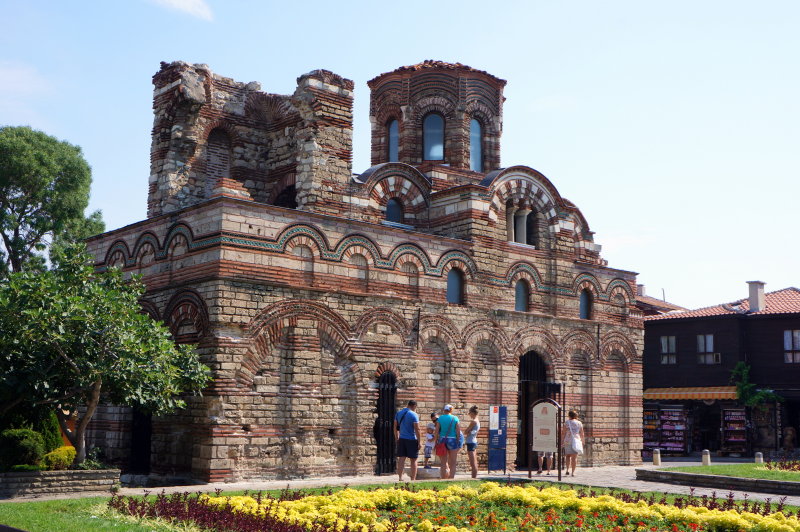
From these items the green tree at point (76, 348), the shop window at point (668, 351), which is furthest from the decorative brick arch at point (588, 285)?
the shop window at point (668, 351)

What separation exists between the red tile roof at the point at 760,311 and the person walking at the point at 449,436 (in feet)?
65.6

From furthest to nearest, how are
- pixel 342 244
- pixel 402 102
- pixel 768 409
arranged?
pixel 768 409 < pixel 402 102 < pixel 342 244

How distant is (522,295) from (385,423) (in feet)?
17.6

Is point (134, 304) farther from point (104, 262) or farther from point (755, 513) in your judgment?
point (755, 513)

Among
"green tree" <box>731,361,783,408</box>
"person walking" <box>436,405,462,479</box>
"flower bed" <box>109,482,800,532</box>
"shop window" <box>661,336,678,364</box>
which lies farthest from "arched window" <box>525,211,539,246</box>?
"shop window" <box>661,336,678,364</box>

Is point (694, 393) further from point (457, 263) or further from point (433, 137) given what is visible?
point (457, 263)

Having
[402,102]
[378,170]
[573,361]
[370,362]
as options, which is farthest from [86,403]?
[402,102]

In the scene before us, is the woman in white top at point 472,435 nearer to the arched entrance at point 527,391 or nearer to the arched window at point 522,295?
the arched entrance at point 527,391

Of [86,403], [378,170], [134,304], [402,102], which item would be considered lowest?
[86,403]

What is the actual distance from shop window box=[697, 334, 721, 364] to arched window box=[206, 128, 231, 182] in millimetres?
20960

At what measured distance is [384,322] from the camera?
1758 centimetres

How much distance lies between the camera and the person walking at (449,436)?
52.9 ft

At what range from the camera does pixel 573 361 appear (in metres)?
21.5

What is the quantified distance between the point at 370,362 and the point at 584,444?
7061mm
